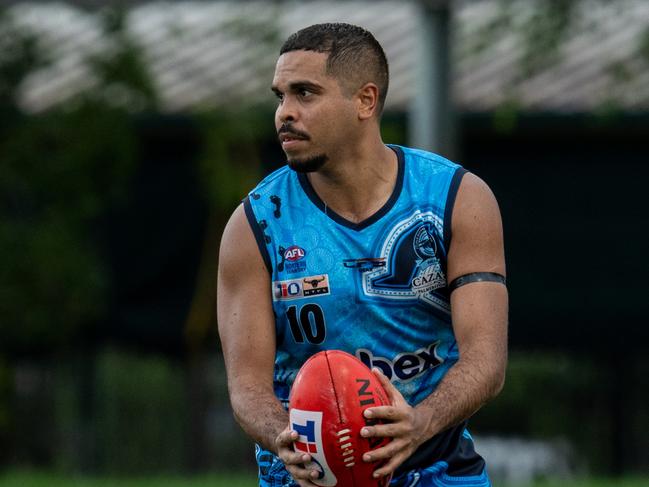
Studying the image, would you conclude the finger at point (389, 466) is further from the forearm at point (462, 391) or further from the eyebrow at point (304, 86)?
the eyebrow at point (304, 86)

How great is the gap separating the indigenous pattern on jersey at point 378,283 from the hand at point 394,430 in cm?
51

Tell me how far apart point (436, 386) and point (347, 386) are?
24.0 inches

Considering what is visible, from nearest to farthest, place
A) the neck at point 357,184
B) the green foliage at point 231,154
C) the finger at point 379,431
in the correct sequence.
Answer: the finger at point 379,431
the neck at point 357,184
the green foliage at point 231,154

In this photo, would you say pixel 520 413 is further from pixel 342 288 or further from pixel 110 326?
pixel 342 288

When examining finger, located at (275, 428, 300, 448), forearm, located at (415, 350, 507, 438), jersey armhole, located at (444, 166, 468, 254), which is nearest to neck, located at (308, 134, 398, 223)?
jersey armhole, located at (444, 166, 468, 254)

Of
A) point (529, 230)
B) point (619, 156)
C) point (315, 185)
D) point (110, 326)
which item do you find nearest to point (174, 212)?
point (110, 326)

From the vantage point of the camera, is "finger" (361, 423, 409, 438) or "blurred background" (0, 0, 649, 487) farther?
"blurred background" (0, 0, 649, 487)

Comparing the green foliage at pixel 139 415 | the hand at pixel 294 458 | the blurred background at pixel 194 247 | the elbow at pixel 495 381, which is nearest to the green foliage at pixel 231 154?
the blurred background at pixel 194 247

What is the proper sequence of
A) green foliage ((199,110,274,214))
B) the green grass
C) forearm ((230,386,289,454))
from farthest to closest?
green foliage ((199,110,274,214)) < the green grass < forearm ((230,386,289,454))

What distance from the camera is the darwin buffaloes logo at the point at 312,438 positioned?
468 centimetres

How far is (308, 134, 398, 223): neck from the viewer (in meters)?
5.32

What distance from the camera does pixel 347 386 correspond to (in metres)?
4.68

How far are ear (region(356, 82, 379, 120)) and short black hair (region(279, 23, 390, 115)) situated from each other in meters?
0.02

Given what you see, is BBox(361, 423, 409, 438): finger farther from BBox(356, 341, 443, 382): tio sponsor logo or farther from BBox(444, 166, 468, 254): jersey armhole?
BBox(444, 166, 468, 254): jersey armhole
